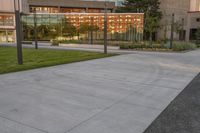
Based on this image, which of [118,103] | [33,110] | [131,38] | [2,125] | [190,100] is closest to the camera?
[2,125]

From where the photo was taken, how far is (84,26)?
42.5 metres

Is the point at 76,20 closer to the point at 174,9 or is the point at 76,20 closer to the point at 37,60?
the point at 174,9

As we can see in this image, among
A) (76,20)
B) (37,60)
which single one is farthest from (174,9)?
(37,60)

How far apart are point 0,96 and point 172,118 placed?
502 centimetres

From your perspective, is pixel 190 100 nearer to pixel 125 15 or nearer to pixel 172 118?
pixel 172 118

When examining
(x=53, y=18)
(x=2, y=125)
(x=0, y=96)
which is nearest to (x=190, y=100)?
(x=2, y=125)

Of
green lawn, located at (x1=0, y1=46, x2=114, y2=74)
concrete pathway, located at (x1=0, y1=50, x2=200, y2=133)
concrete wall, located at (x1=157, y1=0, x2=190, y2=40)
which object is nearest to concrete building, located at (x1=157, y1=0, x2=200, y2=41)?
concrete wall, located at (x1=157, y1=0, x2=190, y2=40)

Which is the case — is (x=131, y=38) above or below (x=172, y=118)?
above

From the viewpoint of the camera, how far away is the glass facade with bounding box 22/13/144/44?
40.1m

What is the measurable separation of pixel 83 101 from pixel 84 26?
122ft

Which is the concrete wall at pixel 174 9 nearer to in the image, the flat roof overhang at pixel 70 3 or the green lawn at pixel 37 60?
the flat roof overhang at pixel 70 3

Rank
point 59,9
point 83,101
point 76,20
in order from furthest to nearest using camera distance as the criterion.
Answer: point 59,9, point 76,20, point 83,101

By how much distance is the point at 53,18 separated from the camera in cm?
4741

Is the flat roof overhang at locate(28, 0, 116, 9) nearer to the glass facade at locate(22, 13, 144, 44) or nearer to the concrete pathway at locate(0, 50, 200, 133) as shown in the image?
the glass facade at locate(22, 13, 144, 44)
